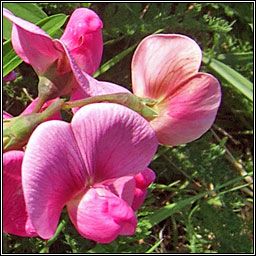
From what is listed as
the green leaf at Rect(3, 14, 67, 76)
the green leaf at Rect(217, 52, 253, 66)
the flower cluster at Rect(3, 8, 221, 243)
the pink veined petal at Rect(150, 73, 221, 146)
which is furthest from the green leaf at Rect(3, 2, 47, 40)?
the green leaf at Rect(217, 52, 253, 66)

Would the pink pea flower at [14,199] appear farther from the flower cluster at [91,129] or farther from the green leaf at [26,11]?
the green leaf at [26,11]

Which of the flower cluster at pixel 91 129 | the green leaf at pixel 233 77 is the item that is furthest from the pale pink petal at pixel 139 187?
the green leaf at pixel 233 77

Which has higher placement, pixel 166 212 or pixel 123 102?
pixel 123 102

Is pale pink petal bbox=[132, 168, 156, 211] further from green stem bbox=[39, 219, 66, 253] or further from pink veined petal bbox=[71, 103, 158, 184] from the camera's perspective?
green stem bbox=[39, 219, 66, 253]

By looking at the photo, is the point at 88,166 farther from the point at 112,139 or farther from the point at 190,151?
the point at 190,151

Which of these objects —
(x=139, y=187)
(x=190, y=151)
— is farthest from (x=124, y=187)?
(x=190, y=151)

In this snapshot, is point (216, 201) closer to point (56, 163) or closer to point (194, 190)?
point (194, 190)

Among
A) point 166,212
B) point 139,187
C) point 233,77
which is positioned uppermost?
point 139,187

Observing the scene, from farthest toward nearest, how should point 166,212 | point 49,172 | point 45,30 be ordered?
point 166,212 → point 45,30 → point 49,172
